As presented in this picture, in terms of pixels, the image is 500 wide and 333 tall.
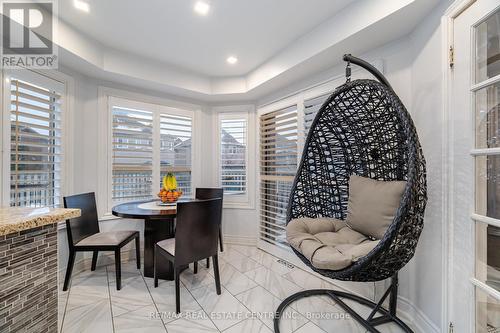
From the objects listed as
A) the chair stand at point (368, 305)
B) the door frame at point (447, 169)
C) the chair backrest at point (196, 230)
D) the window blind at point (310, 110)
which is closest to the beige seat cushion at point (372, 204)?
the door frame at point (447, 169)

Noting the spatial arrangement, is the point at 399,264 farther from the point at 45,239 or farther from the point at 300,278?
the point at 45,239

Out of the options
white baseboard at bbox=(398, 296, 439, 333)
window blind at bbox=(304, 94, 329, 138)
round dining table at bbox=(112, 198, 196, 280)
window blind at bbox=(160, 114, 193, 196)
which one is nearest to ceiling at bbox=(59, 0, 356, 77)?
window blind at bbox=(304, 94, 329, 138)

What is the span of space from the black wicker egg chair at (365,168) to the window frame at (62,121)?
245cm

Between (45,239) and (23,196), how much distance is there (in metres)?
1.32

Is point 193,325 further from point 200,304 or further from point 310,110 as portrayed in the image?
point 310,110

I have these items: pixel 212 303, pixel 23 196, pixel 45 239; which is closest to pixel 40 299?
pixel 45 239

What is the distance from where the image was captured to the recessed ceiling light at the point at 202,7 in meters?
1.89

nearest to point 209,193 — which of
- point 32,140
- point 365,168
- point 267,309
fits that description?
point 267,309

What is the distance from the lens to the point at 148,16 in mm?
2059

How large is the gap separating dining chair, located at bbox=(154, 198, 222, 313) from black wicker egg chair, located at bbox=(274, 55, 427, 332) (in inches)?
28.4

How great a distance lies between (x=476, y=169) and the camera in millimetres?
1250

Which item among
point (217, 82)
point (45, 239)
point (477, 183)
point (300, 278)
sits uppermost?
point (217, 82)

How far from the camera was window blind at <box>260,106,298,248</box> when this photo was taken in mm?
2955

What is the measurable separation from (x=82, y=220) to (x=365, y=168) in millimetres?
2824
